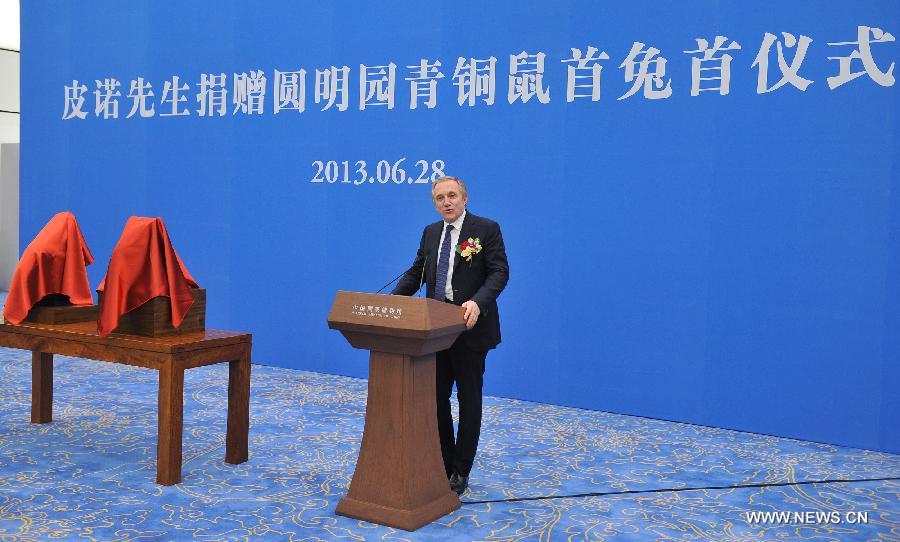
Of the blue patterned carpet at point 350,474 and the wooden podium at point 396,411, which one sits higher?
the wooden podium at point 396,411

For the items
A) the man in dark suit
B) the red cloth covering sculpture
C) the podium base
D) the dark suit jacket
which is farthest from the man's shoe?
the red cloth covering sculpture

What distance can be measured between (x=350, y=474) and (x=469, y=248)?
121cm

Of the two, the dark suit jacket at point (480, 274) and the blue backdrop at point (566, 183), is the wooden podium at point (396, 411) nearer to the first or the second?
the dark suit jacket at point (480, 274)

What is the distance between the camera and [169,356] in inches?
154

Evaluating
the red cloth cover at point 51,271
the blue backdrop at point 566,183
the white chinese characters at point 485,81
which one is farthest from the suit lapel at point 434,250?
the white chinese characters at point 485,81

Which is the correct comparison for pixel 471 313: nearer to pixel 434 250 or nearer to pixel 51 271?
pixel 434 250

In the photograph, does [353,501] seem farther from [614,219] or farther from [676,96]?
[676,96]

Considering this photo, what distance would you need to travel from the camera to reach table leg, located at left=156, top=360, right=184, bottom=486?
3957 millimetres

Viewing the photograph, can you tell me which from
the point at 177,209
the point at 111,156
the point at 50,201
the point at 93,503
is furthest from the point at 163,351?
the point at 50,201

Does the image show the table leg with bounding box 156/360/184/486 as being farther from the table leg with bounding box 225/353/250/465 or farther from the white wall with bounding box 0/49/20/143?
the white wall with bounding box 0/49/20/143

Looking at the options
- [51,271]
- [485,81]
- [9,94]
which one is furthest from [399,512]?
[9,94]

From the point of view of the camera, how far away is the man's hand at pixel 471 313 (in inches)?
143

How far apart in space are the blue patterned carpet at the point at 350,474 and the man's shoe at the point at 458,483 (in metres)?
0.06

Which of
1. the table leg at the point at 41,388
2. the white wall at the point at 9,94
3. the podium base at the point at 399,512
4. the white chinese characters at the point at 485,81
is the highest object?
the white wall at the point at 9,94
